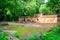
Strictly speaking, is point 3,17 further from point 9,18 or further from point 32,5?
point 32,5

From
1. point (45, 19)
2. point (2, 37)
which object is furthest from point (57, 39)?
point (45, 19)

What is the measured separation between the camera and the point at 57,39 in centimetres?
1063

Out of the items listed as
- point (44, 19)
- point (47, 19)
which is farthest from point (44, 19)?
point (47, 19)

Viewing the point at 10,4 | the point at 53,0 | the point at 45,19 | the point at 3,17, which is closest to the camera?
the point at 53,0

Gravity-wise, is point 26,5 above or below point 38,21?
above

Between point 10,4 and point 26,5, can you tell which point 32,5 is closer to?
point 26,5

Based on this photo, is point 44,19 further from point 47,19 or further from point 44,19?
point 47,19

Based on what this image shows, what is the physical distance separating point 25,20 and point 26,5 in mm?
3557

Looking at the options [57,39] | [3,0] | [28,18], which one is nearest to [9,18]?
[28,18]

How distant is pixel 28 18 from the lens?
117ft

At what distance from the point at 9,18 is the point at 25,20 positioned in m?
3.12

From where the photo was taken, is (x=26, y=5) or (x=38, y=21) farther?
(x=26, y=5)

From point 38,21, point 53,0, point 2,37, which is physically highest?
point 53,0

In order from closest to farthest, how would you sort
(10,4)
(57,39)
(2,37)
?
(2,37) < (57,39) < (10,4)
